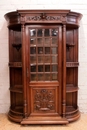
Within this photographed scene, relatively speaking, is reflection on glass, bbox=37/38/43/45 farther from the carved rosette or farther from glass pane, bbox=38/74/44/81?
the carved rosette

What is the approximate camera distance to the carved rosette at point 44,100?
8.32 ft

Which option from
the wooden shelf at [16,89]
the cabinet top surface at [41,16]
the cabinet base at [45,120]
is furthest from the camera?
the wooden shelf at [16,89]

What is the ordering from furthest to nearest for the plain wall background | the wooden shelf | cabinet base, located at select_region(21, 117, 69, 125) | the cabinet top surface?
the plain wall background
the wooden shelf
cabinet base, located at select_region(21, 117, 69, 125)
the cabinet top surface

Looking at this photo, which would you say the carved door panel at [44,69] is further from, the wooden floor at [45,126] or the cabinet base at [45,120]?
the wooden floor at [45,126]

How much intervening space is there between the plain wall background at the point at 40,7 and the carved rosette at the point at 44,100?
76 centimetres

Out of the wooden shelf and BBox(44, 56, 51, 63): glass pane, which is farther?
the wooden shelf

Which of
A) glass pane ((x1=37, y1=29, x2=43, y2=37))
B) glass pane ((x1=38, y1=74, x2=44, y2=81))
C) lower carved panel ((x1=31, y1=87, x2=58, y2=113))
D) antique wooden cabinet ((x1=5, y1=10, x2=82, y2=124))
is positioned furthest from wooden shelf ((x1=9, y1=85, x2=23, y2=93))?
glass pane ((x1=37, y1=29, x2=43, y2=37))

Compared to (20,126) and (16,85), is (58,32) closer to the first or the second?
(16,85)

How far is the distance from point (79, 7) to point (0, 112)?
108 inches

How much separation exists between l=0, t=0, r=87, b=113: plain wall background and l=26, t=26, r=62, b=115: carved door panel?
69cm

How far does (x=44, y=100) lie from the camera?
101 inches

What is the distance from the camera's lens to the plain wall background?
9.46 ft

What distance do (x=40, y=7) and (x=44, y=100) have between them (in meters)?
1.83

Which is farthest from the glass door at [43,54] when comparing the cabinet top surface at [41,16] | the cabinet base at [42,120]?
the cabinet base at [42,120]
